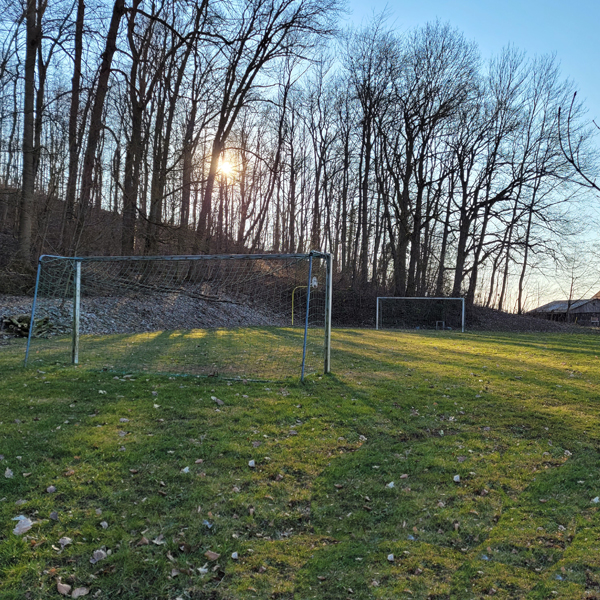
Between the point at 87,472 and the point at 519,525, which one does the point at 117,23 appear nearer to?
the point at 87,472

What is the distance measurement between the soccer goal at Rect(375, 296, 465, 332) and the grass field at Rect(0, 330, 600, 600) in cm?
1836

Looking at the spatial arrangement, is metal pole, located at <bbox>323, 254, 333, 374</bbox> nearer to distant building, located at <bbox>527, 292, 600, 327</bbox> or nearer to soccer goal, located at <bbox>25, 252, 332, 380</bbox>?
soccer goal, located at <bbox>25, 252, 332, 380</bbox>

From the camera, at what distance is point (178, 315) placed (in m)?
17.2

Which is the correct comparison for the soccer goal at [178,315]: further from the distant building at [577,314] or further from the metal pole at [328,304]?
the distant building at [577,314]

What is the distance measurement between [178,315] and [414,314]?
47.4 feet

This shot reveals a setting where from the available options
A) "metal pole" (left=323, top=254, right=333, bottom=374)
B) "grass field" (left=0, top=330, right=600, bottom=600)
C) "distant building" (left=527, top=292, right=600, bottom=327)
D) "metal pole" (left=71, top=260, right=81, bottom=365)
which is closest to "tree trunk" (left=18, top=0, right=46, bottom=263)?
"metal pole" (left=71, top=260, right=81, bottom=365)

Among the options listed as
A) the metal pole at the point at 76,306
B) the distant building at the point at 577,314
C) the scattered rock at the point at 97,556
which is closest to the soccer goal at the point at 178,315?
the metal pole at the point at 76,306

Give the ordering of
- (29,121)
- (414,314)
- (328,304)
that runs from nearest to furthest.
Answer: (328,304), (29,121), (414,314)

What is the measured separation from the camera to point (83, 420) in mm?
5141

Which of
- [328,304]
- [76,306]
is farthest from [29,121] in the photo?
[328,304]

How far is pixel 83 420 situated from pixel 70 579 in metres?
2.85

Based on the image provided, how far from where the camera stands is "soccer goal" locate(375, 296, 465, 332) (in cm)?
2525

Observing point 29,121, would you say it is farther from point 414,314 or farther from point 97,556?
point 414,314

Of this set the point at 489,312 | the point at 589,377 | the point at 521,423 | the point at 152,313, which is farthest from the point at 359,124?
the point at 521,423
